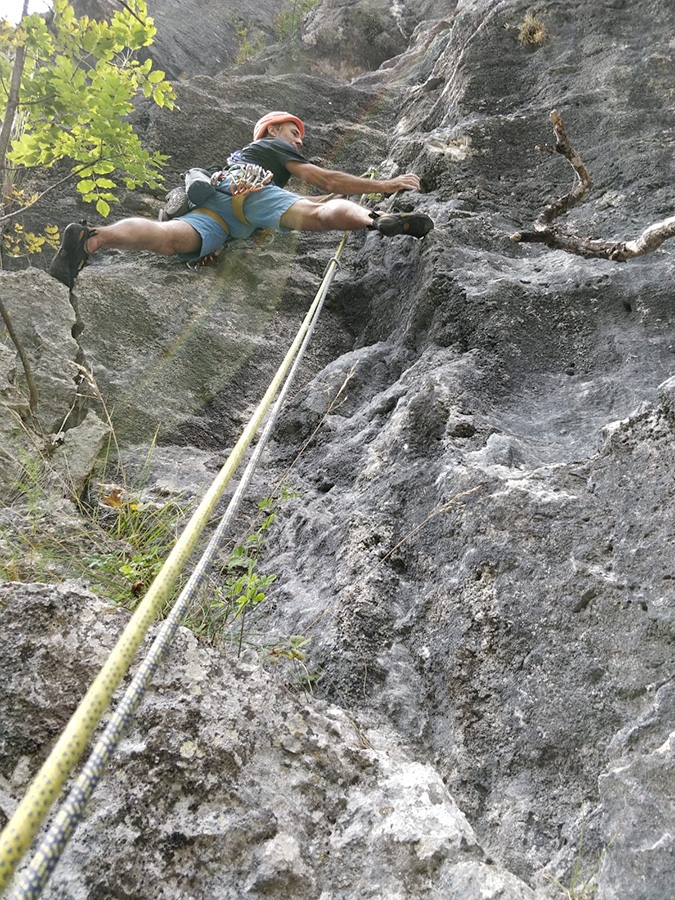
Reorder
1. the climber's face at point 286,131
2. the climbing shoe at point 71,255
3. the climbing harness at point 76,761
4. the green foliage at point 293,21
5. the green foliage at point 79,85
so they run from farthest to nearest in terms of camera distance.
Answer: the green foliage at point 293,21 < the climber's face at point 286,131 < the climbing shoe at point 71,255 < the green foliage at point 79,85 < the climbing harness at point 76,761

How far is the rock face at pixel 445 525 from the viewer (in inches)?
55.5

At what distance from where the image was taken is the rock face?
1409 millimetres

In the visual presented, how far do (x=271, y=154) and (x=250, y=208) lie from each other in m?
0.48

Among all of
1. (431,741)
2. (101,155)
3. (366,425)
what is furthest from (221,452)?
(431,741)

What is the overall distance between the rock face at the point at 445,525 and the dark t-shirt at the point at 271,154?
477 mm

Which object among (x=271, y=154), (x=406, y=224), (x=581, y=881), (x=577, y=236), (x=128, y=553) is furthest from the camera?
(x=271, y=154)

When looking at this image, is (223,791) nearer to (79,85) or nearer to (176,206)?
(79,85)

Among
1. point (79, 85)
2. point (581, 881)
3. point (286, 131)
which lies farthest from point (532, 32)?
point (581, 881)

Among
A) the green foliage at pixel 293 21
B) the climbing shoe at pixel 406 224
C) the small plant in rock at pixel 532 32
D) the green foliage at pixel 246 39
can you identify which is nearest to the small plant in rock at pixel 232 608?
the climbing shoe at pixel 406 224

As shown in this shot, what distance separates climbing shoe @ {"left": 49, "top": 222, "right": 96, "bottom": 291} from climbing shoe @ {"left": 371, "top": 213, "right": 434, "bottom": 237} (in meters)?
1.58

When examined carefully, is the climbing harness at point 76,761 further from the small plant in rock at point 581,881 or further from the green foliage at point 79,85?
the green foliage at point 79,85

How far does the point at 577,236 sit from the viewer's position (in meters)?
2.99

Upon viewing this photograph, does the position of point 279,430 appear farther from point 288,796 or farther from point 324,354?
point 288,796

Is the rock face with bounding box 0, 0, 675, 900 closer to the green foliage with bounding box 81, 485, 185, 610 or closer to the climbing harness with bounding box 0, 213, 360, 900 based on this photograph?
the green foliage with bounding box 81, 485, 185, 610
